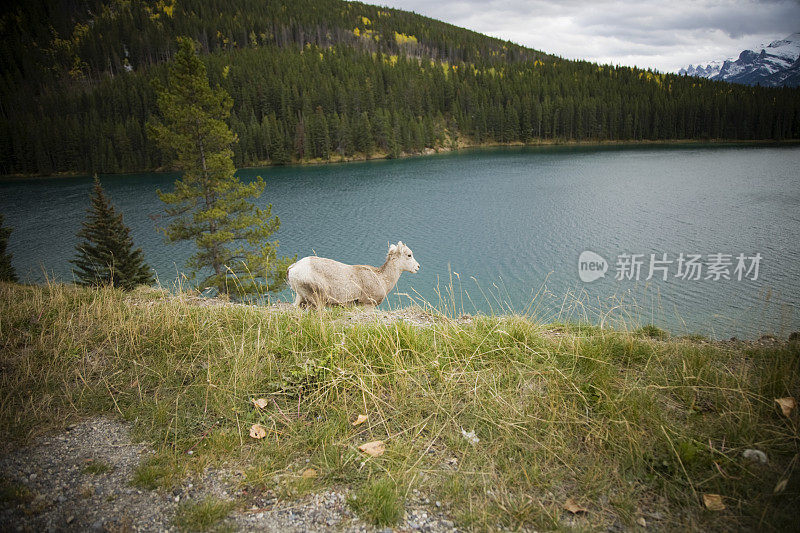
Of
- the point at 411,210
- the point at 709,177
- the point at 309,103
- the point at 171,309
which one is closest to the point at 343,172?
the point at 411,210

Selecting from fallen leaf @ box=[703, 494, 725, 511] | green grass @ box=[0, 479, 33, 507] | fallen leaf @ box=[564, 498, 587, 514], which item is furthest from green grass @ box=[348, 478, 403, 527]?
green grass @ box=[0, 479, 33, 507]

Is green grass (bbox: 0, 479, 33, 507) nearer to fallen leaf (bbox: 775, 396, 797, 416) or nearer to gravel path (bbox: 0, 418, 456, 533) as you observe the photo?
gravel path (bbox: 0, 418, 456, 533)

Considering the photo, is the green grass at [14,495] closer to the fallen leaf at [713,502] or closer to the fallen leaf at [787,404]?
the fallen leaf at [713,502]

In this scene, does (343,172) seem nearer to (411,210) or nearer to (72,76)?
(411,210)

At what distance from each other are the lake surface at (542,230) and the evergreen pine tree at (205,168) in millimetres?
6025

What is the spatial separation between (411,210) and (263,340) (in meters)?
40.6

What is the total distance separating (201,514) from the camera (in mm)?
2828

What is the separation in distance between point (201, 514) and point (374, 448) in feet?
4.64

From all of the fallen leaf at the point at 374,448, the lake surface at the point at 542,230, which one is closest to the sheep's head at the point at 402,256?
the lake surface at the point at 542,230

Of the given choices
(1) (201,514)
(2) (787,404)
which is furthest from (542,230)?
(1) (201,514)

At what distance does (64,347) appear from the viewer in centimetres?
485

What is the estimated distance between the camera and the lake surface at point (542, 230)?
63.4 feet

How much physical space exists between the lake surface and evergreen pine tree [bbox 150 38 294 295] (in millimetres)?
6025

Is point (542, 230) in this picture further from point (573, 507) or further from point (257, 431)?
point (257, 431)
